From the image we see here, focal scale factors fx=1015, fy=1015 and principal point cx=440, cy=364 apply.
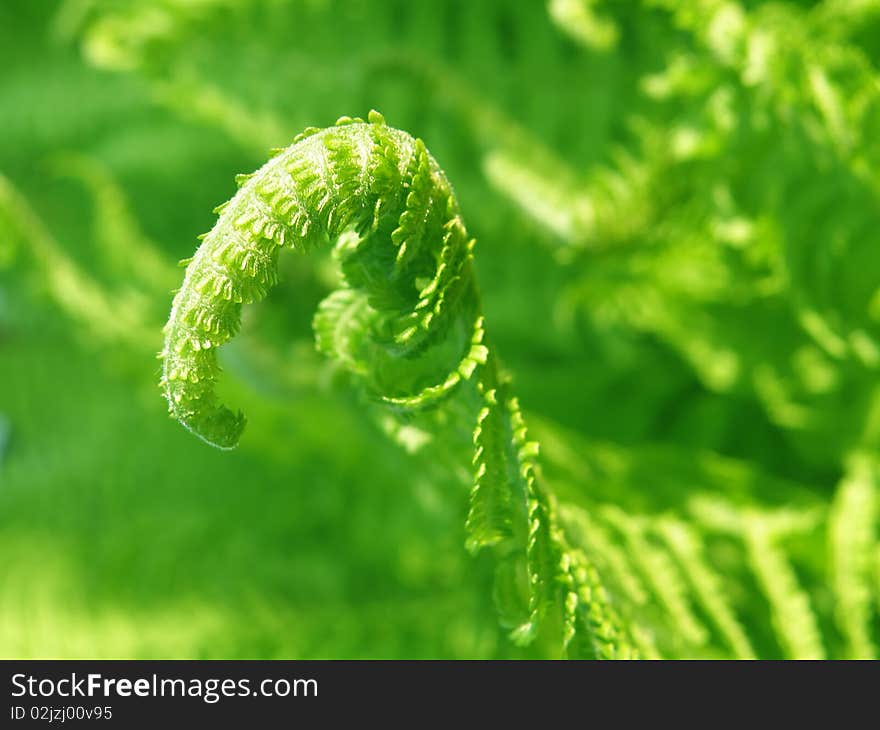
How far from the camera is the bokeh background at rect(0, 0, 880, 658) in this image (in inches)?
21.0

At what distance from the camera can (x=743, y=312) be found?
66cm

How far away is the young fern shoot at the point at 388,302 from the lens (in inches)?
12.3

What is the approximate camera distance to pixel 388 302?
0.36 m

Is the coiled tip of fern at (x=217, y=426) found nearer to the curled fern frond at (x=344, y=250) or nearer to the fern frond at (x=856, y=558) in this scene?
the curled fern frond at (x=344, y=250)

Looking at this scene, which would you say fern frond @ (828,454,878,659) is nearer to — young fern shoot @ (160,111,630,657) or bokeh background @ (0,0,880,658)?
bokeh background @ (0,0,880,658)

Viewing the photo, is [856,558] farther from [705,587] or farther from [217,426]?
[217,426]

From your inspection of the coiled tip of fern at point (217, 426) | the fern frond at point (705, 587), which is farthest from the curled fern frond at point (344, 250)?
the fern frond at point (705, 587)

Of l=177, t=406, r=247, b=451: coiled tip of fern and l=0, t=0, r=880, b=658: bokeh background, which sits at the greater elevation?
l=0, t=0, r=880, b=658: bokeh background

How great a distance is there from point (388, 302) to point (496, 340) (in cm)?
49

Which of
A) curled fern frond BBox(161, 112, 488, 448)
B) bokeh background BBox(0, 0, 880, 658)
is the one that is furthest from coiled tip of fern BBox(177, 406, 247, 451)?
bokeh background BBox(0, 0, 880, 658)

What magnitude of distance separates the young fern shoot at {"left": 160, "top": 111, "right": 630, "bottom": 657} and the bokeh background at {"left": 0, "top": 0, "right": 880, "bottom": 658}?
0.08m

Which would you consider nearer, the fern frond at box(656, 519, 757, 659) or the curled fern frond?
the curled fern frond
